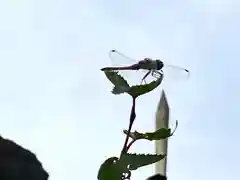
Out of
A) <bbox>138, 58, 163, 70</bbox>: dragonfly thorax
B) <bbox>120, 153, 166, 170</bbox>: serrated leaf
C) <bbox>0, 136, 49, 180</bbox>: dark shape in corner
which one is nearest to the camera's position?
<bbox>0, 136, 49, 180</bbox>: dark shape in corner

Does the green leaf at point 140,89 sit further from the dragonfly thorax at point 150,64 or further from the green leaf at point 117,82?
the dragonfly thorax at point 150,64

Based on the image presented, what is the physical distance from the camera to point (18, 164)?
1.53 meters

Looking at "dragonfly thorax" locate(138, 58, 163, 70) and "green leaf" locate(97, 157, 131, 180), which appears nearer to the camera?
"green leaf" locate(97, 157, 131, 180)

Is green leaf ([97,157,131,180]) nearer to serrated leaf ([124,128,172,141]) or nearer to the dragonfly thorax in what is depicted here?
serrated leaf ([124,128,172,141])

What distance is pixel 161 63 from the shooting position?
2.11 meters

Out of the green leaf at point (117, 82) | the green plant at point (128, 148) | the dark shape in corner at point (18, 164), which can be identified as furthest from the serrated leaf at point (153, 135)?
the dark shape in corner at point (18, 164)

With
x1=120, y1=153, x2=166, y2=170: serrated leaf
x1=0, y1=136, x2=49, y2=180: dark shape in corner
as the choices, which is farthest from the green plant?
x1=0, y1=136, x2=49, y2=180: dark shape in corner

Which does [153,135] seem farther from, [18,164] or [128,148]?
[18,164]

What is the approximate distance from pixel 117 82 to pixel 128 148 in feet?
0.53

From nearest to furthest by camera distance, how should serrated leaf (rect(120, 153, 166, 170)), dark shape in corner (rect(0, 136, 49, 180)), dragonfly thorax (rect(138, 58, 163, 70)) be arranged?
1. dark shape in corner (rect(0, 136, 49, 180))
2. serrated leaf (rect(120, 153, 166, 170))
3. dragonfly thorax (rect(138, 58, 163, 70))

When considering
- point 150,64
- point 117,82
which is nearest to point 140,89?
point 117,82

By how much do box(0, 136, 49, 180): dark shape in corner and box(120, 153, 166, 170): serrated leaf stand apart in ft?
0.73

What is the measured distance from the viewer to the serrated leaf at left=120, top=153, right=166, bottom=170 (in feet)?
5.55

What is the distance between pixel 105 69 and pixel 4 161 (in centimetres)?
40
